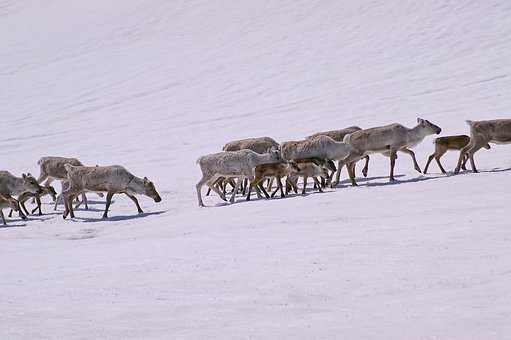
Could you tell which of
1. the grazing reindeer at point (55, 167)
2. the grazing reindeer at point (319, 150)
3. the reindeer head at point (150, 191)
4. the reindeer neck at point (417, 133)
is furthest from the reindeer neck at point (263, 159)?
the grazing reindeer at point (55, 167)

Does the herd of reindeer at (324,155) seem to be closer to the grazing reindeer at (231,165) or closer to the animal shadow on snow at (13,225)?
the grazing reindeer at (231,165)

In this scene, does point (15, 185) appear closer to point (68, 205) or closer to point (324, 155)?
point (68, 205)

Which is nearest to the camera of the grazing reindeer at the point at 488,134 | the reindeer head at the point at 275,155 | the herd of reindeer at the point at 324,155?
the grazing reindeer at the point at 488,134

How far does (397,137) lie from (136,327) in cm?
1196

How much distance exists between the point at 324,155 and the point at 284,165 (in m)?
1.25

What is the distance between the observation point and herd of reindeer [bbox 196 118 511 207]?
18422 mm

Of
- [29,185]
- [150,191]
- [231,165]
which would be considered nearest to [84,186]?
[150,191]

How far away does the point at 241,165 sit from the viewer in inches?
746

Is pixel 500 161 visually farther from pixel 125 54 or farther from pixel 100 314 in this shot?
pixel 125 54

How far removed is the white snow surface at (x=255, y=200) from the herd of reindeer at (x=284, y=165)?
57 cm

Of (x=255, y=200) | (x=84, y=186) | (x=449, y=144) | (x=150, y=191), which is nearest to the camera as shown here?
(x=255, y=200)

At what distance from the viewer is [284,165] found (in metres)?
18.5

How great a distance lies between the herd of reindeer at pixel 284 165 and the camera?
727 inches

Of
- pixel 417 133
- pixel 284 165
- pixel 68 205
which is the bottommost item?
pixel 68 205
